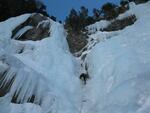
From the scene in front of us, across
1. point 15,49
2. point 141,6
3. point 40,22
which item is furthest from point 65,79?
point 141,6

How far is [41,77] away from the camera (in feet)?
25.6

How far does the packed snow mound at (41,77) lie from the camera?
7.03 m

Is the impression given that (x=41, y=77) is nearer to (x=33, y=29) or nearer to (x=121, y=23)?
(x=33, y=29)

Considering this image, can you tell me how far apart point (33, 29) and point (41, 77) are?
220 inches

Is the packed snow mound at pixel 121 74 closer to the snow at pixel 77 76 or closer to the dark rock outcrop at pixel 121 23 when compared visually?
the snow at pixel 77 76

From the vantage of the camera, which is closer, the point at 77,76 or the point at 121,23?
the point at 77,76

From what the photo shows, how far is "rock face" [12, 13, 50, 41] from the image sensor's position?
12.5 metres

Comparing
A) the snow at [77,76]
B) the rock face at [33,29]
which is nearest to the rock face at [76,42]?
the rock face at [33,29]

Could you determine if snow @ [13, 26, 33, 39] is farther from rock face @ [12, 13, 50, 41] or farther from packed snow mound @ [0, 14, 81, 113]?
packed snow mound @ [0, 14, 81, 113]

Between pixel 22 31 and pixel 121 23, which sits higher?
pixel 121 23

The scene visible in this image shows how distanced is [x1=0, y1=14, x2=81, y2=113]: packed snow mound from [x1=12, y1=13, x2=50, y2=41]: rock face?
1.35 m

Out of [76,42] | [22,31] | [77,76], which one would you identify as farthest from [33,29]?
[77,76]

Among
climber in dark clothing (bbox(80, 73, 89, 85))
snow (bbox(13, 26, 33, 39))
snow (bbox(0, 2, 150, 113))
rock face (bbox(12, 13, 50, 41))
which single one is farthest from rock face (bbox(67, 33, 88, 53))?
climber in dark clothing (bbox(80, 73, 89, 85))

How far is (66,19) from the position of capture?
20.0m
